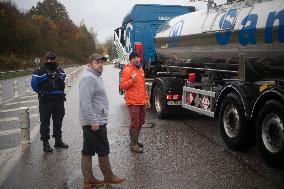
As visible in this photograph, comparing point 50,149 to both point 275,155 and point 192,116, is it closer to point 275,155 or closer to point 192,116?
point 275,155

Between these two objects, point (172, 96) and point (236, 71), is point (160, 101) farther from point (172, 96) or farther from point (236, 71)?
point (236, 71)

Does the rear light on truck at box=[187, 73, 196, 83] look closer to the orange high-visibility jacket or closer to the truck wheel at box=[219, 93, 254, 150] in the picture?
the truck wheel at box=[219, 93, 254, 150]

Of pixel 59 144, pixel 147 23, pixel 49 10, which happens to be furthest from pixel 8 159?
pixel 49 10

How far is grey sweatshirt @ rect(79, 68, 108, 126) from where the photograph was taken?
5.45 m

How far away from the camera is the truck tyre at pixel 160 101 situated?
11.4 m

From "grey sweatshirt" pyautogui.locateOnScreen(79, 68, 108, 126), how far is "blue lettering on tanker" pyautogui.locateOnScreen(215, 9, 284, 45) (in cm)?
288

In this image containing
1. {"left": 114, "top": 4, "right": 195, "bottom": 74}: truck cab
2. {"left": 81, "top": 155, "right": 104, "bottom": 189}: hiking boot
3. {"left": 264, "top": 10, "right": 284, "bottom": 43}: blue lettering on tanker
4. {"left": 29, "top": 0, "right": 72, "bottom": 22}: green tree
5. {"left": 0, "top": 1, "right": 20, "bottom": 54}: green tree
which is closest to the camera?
{"left": 81, "top": 155, "right": 104, "bottom": 189}: hiking boot

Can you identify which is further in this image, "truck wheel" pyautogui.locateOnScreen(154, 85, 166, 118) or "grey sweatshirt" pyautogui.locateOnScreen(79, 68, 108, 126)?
"truck wheel" pyautogui.locateOnScreen(154, 85, 166, 118)

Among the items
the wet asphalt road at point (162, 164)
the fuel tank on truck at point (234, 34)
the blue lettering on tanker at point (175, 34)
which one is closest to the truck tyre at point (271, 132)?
the wet asphalt road at point (162, 164)

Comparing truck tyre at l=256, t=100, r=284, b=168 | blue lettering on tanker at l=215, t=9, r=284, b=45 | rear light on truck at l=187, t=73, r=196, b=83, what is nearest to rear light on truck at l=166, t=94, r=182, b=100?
rear light on truck at l=187, t=73, r=196, b=83

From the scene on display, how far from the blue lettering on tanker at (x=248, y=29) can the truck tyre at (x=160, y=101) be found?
11.0 ft

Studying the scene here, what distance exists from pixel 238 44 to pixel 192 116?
15.1ft

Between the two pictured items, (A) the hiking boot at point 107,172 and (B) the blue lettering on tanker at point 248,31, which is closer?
(A) the hiking boot at point 107,172

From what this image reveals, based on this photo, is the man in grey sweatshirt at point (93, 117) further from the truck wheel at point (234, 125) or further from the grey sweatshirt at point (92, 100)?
the truck wheel at point (234, 125)
